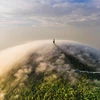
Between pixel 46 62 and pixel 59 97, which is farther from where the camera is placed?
pixel 46 62

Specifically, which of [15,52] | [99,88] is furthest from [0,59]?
[99,88]

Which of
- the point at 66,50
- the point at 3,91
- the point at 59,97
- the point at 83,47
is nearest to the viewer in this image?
the point at 59,97

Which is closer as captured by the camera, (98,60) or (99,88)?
(99,88)

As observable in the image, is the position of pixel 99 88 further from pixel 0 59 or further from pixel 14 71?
pixel 0 59

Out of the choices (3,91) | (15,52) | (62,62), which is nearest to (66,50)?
(62,62)

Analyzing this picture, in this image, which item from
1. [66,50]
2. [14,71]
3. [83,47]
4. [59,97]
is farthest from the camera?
[83,47]

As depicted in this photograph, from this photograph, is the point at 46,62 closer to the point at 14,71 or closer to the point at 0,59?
the point at 14,71

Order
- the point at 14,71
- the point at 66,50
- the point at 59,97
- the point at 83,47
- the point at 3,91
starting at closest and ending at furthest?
the point at 59,97
the point at 3,91
the point at 14,71
the point at 66,50
the point at 83,47

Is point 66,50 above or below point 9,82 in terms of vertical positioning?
above

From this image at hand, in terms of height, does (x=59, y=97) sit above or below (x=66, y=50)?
below
